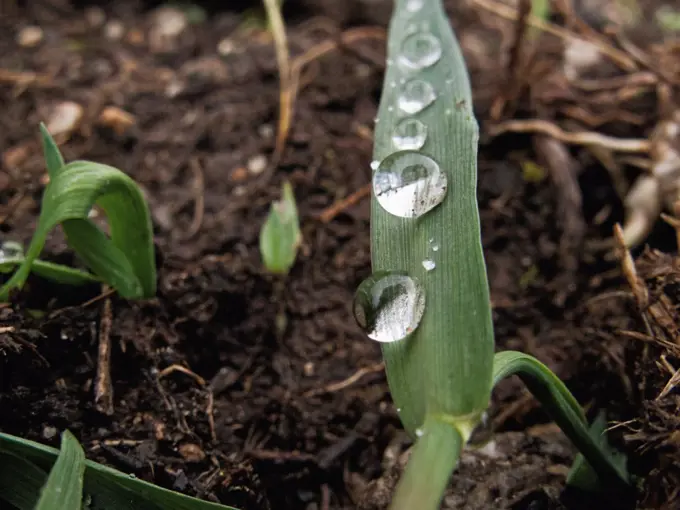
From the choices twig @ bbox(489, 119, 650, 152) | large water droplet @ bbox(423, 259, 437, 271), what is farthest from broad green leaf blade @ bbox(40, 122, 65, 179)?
twig @ bbox(489, 119, 650, 152)

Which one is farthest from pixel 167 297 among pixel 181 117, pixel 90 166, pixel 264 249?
pixel 181 117

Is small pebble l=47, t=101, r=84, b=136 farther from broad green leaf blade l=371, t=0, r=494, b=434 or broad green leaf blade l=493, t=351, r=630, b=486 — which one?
broad green leaf blade l=493, t=351, r=630, b=486

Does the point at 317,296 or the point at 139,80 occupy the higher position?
the point at 139,80

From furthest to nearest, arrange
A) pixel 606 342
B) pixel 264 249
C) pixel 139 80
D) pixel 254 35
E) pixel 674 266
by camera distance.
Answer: pixel 254 35 → pixel 139 80 → pixel 264 249 → pixel 606 342 → pixel 674 266

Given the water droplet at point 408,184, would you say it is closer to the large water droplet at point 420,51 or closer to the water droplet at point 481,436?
the large water droplet at point 420,51

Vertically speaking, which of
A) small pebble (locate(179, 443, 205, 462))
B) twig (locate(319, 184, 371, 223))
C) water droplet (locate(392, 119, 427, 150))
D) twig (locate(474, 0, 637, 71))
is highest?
twig (locate(474, 0, 637, 71))

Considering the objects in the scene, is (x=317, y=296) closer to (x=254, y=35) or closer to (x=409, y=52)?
(x=409, y=52)

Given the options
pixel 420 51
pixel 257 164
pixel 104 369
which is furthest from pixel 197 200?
pixel 420 51
